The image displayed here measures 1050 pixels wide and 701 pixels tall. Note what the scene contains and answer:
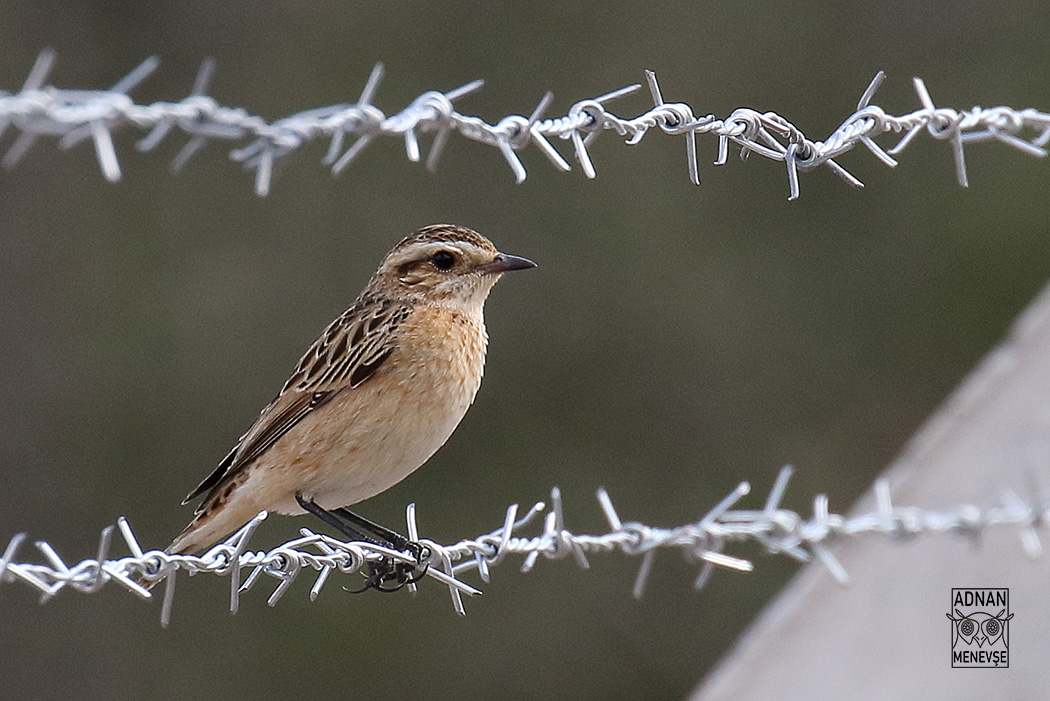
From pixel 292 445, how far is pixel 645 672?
700 centimetres

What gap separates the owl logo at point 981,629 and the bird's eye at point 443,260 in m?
1.84

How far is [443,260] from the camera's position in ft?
14.7

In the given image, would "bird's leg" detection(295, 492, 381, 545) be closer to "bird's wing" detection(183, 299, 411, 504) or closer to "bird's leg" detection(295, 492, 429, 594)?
"bird's leg" detection(295, 492, 429, 594)

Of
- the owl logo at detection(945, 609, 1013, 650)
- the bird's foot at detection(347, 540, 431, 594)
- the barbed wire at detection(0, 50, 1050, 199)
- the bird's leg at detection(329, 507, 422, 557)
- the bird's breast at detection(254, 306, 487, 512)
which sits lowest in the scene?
the owl logo at detection(945, 609, 1013, 650)

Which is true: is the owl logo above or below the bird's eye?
below

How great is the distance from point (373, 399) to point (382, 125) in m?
1.83

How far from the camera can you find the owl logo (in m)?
3.76

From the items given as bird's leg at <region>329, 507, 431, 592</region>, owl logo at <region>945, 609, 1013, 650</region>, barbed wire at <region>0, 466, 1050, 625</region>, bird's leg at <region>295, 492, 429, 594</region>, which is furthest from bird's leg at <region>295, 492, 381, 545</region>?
owl logo at <region>945, 609, 1013, 650</region>

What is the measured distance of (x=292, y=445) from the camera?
4238 mm

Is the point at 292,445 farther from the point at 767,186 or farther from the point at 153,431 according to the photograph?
the point at 767,186

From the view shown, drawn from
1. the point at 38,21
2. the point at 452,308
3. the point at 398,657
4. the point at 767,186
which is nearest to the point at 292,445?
the point at 452,308

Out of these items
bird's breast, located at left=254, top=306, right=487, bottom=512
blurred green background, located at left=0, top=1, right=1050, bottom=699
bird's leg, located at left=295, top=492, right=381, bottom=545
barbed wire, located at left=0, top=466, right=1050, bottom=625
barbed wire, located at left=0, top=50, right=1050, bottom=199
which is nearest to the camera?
barbed wire, located at left=0, top=50, right=1050, bottom=199

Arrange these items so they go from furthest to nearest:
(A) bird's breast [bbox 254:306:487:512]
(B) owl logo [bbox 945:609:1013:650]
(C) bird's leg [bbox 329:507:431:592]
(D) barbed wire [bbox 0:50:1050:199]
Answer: (A) bird's breast [bbox 254:306:487:512] → (C) bird's leg [bbox 329:507:431:592] → (B) owl logo [bbox 945:609:1013:650] → (D) barbed wire [bbox 0:50:1050:199]

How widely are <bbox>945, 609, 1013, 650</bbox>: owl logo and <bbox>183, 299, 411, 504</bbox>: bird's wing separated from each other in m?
1.79
